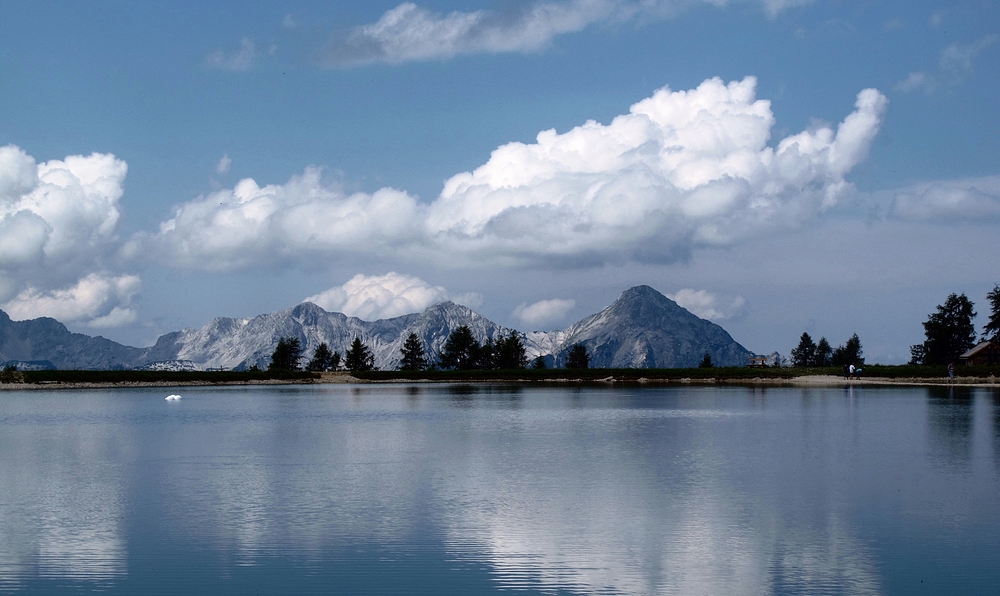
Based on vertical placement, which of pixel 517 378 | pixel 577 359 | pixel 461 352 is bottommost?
pixel 517 378

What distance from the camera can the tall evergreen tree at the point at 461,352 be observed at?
18212 centimetres

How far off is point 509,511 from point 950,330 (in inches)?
6897

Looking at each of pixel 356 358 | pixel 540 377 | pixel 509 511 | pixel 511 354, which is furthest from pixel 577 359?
pixel 509 511

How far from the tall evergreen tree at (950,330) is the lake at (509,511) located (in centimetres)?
13561

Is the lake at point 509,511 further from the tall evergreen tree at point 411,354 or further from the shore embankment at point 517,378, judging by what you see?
the tall evergreen tree at point 411,354

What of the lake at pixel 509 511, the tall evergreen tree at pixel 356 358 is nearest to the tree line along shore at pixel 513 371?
the tall evergreen tree at pixel 356 358

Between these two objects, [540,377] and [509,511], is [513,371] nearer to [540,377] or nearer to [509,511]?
[540,377]

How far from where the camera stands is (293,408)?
7631cm

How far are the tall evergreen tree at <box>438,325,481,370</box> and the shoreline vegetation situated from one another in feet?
55.5

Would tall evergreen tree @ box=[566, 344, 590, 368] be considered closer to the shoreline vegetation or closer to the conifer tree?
the shoreline vegetation

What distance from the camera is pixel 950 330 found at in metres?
175

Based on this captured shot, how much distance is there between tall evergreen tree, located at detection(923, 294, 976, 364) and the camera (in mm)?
170250

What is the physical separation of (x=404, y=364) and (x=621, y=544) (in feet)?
551

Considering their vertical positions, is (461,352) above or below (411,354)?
above
